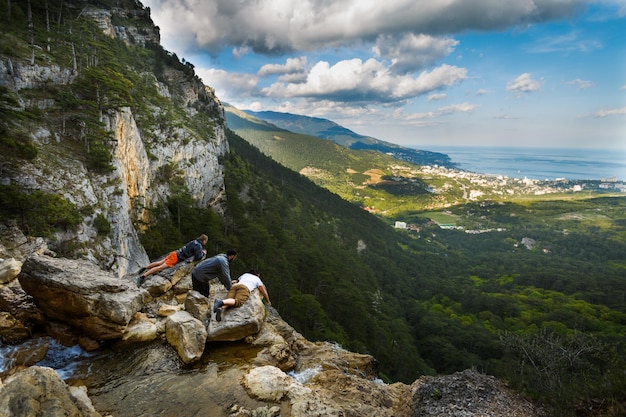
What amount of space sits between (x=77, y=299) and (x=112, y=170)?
22.6 metres

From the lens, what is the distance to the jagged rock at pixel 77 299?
841 centimetres

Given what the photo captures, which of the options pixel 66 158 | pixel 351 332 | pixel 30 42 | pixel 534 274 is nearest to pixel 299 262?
pixel 351 332

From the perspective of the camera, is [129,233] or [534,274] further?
[534,274]

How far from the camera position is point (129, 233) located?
27344mm

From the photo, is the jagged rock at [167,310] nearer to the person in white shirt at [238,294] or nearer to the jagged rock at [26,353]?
the person in white shirt at [238,294]

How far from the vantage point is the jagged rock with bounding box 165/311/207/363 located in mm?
8594

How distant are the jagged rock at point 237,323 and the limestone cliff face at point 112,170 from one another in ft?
50.9

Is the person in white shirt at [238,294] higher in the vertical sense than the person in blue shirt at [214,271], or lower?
lower

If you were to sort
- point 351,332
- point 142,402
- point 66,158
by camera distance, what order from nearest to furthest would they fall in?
point 142,402 < point 66,158 < point 351,332

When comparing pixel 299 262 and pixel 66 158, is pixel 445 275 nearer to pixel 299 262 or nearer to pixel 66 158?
pixel 299 262

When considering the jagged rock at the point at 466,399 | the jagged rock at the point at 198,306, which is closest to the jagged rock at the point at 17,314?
the jagged rock at the point at 198,306

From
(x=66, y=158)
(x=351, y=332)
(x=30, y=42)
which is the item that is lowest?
(x=351, y=332)

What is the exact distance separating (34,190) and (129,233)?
9.14 metres

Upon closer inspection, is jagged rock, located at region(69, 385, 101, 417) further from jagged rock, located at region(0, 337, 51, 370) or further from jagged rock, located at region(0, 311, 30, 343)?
jagged rock, located at region(0, 311, 30, 343)
